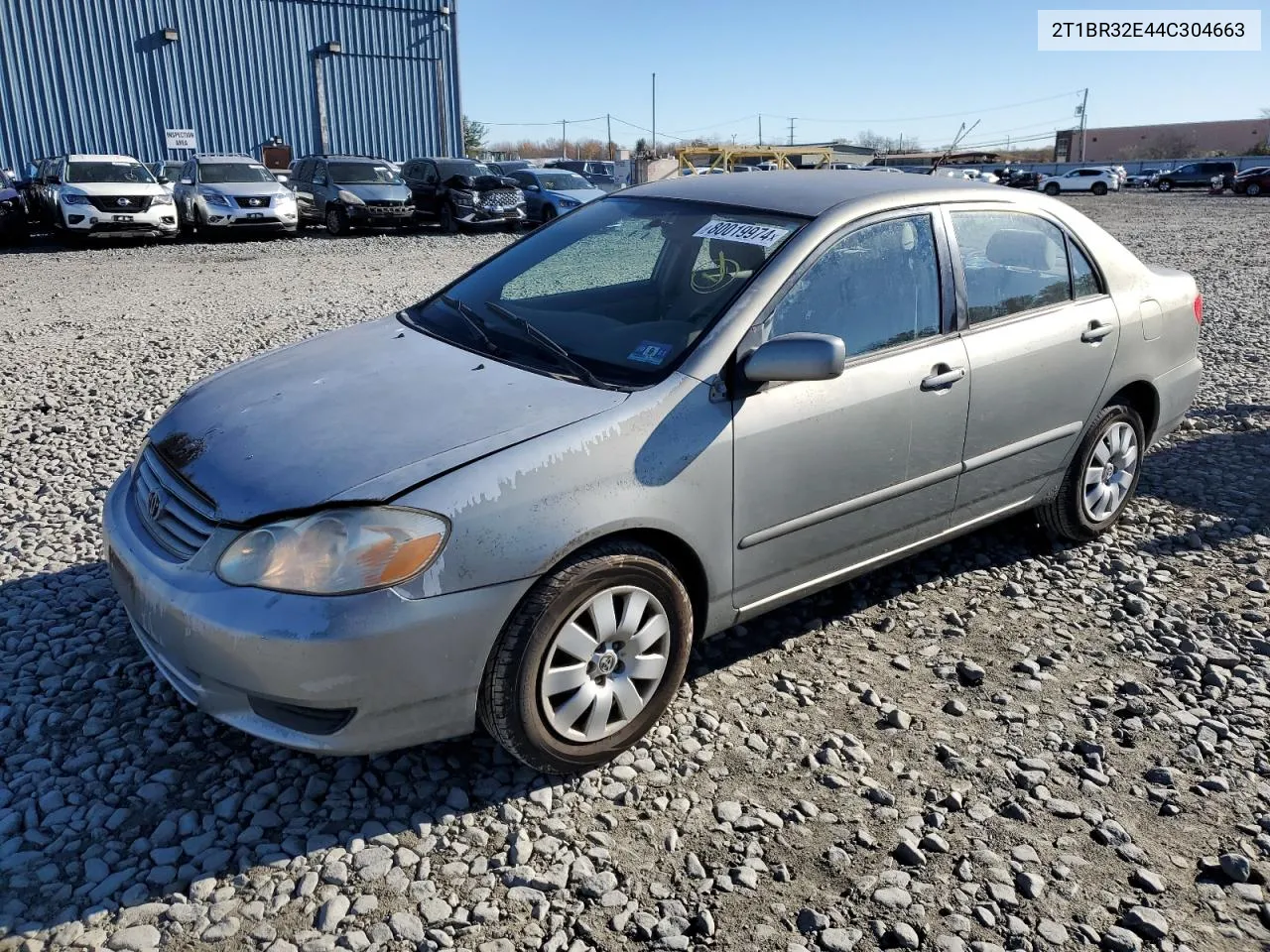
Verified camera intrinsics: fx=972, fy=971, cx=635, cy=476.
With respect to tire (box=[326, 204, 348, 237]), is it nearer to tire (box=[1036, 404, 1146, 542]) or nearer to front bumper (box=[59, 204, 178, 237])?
front bumper (box=[59, 204, 178, 237])

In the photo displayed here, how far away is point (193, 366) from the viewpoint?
7.57 m

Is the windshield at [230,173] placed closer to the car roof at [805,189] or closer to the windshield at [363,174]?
A: the windshield at [363,174]

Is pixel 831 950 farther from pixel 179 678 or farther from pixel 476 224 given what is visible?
pixel 476 224

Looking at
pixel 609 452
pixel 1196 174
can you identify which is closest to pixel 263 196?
pixel 609 452

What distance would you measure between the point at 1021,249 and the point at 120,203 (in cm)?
1710

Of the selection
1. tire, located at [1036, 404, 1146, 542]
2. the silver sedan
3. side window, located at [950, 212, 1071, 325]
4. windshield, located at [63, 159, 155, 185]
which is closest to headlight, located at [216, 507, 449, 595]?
the silver sedan

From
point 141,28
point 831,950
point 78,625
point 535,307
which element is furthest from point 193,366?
point 141,28

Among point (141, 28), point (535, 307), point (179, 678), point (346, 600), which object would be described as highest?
point (141, 28)

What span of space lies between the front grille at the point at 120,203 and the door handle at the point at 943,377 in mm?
17229

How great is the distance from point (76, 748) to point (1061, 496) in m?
3.92

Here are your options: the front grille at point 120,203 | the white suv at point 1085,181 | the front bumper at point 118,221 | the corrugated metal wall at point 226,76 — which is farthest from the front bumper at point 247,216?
the white suv at point 1085,181

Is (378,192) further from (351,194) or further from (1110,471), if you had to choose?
(1110,471)

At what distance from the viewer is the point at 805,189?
3.63 metres

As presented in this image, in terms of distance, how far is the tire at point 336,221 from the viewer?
63.4ft
